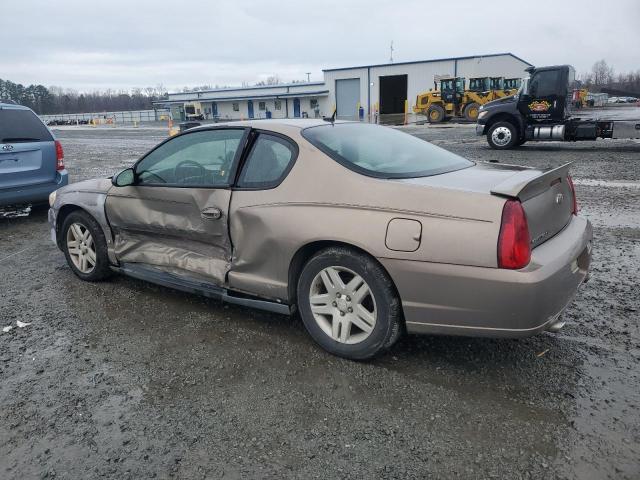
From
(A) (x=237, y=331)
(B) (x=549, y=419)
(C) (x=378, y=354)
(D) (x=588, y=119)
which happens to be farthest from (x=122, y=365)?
(D) (x=588, y=119)

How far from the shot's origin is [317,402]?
2.77m

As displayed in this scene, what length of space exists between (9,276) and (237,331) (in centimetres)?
293

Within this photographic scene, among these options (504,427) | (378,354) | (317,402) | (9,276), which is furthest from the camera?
(9,276)

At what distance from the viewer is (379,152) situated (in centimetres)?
346

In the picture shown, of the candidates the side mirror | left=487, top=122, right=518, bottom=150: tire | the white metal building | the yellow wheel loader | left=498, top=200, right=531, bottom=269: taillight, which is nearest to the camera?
left=498, top=200, right=531, bottom=269: taillight

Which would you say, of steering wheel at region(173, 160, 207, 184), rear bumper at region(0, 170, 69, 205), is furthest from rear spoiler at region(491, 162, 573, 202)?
rear bumper at region(0, 170, 69, 205)

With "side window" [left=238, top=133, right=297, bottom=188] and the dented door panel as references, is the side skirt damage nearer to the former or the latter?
the dented door panel

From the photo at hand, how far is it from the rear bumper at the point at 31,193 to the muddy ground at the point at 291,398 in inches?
132

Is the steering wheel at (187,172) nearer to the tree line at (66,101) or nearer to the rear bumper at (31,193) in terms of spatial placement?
the rear bumper at (31,193)

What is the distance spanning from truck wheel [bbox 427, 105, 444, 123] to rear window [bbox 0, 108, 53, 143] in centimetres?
2684

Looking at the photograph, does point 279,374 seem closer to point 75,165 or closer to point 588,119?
point 75,165

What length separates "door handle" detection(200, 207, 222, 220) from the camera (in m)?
3.53

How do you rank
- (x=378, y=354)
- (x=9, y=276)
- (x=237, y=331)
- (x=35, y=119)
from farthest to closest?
(x=35, y=119), (x=9, y=276), (x=237, y=331), (x=378, y=354)

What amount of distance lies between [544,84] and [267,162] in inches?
542
